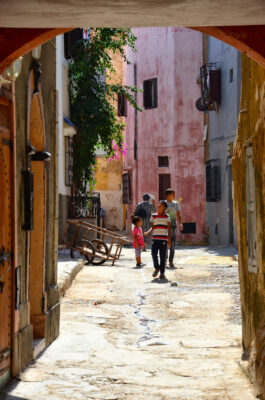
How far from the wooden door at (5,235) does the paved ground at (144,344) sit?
38 cm

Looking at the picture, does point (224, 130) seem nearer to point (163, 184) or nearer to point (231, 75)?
point (231, 75)

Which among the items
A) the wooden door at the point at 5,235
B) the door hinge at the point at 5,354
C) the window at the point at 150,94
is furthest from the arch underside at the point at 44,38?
the window at the point at 150,94

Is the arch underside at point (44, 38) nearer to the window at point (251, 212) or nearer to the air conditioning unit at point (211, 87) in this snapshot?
the window at point (251, 212)

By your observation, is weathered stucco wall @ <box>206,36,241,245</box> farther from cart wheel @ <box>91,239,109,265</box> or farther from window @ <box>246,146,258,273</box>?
window @ <box>246,146,258,273</box>

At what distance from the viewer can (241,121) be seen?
7.50 m

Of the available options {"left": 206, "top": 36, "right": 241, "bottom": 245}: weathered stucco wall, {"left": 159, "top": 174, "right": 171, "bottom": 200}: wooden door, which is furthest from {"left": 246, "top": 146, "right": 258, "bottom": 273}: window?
{"left": 159, "top": 174, "right": 171, "bottom": 200}: wooden door

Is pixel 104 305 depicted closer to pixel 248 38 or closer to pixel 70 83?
pixel 248 38

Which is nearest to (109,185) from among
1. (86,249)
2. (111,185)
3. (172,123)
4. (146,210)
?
(111,185)

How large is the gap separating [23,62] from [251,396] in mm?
3756

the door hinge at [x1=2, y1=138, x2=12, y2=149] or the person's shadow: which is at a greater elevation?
the door hinge at [x1=2, y1=138, x2=12, y2=149]

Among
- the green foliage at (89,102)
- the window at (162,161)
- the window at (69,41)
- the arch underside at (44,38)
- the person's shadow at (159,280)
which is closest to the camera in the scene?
the arch underside at (44,38)

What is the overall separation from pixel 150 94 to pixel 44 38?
84.2ft

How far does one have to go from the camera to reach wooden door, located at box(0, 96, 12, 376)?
6.35 metres

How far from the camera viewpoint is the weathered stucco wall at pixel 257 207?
20.4ft
